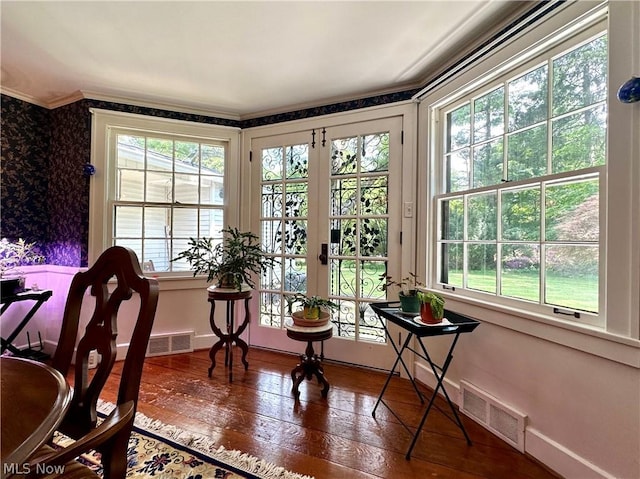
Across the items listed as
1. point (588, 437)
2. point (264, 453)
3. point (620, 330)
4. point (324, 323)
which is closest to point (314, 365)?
point (324, 323)

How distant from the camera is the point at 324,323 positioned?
233cm

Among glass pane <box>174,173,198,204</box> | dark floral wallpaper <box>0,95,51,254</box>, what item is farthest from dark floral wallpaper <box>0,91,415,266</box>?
glass pane <box>174,173,198,204</box>

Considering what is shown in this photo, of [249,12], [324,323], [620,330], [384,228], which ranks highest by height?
[249,12]

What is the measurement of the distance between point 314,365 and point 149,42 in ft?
8.55

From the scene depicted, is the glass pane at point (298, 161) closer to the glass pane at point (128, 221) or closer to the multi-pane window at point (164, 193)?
the multi-pane window at point (164, 193)

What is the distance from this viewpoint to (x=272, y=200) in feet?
10.7

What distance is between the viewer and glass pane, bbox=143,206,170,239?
308 cm

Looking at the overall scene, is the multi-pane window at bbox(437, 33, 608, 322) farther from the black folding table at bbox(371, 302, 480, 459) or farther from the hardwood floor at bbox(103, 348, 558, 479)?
the hardwood floor at bbox(103, 348, 558, 479)

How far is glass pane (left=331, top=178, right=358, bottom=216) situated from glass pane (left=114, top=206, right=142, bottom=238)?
194 centimetres

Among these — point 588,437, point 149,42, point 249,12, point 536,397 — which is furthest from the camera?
point 149,42

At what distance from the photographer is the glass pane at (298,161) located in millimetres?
3076

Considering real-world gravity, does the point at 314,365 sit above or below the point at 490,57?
below

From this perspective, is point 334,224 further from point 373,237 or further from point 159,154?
point 159,154

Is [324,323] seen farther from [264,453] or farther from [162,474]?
[162,474]
